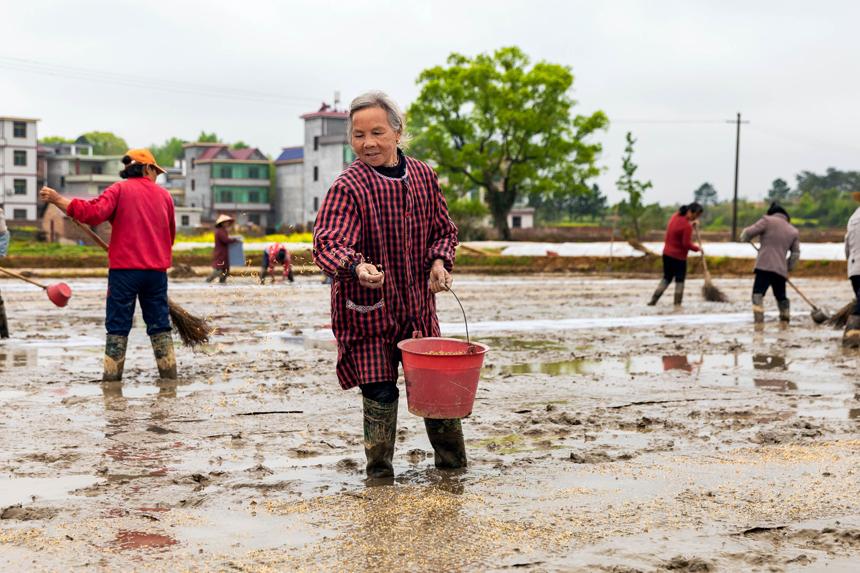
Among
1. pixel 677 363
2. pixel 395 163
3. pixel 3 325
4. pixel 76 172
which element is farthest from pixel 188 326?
pixel 76 172

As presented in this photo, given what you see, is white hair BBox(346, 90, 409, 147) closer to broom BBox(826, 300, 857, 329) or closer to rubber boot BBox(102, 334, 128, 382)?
rubber boot BBox(102, 334, 128, 382)

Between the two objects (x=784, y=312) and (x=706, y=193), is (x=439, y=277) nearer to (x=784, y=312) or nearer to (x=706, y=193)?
(x=784, y=312)

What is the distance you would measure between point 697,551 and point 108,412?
4506 mm

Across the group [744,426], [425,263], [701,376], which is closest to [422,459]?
[425,263]

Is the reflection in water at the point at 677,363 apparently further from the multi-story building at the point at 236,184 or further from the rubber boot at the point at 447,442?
the multi-story building at the point at 236,184

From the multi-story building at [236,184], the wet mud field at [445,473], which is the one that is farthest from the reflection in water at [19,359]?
the multi-story building at [236,184]

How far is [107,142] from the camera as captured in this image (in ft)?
471

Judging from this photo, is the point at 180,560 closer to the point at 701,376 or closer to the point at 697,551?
the point at 697,551

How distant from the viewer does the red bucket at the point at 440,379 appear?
15.9ft

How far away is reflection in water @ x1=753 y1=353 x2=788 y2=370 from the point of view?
1005 cm

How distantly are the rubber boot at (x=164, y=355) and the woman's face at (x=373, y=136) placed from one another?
4.21m

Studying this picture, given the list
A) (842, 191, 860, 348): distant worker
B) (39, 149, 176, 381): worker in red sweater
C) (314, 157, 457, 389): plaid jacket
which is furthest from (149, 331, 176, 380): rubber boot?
(842, 191, 860, 348): distant worker

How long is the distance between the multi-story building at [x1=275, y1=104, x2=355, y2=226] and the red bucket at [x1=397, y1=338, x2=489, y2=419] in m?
77.9

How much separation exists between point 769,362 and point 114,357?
20.7ft
